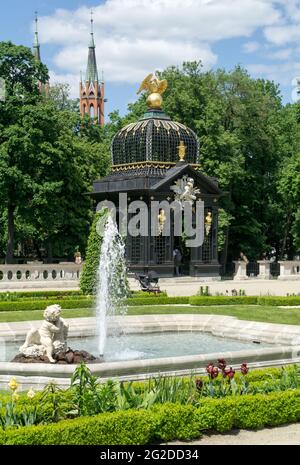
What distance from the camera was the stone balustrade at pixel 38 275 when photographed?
1423 inches

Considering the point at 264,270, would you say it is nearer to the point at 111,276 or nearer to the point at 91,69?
the point at 111,276

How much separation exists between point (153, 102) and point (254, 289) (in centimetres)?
1330

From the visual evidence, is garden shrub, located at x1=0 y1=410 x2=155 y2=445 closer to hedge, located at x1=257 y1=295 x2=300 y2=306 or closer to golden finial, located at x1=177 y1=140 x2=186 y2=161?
hedge, located at x1=257 y1=295 x2=300 y2=306

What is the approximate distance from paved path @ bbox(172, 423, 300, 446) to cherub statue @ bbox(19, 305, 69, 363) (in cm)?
482

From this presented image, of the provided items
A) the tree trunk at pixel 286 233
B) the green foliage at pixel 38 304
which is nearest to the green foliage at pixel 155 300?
the green foliage at pixel 38 304

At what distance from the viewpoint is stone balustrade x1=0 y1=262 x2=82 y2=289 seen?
3616 cm

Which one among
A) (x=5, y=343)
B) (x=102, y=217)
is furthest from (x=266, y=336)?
(x=102, y=217)

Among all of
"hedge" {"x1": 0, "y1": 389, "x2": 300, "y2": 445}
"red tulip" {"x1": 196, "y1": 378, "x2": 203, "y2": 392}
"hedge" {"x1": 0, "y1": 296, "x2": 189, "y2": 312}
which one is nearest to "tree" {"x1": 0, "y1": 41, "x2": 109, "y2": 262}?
"hedge" {"x1": 0, "y1": 296, "x2": 189, "y2": 312}

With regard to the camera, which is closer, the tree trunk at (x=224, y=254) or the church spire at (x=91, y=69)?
the tree trunk at (x=224, y=254)

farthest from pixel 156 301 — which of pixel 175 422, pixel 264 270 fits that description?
pixel 264 270

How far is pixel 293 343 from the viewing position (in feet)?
61.6

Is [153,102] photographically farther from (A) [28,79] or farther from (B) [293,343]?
(B) [293,343]

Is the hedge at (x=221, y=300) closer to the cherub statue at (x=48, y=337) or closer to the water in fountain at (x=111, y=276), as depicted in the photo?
the water in fountain at (x=111, y=276)

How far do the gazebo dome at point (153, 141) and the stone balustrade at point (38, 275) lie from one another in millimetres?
8471
